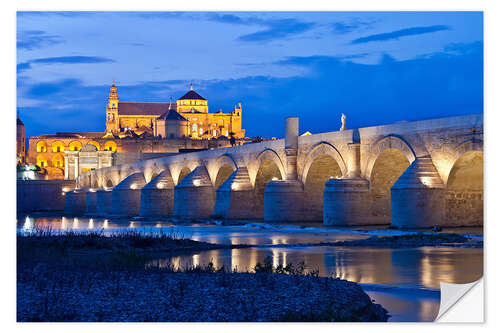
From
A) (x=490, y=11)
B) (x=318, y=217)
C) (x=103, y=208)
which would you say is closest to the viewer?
(x=490, y=11)

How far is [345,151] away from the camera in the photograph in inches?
1423

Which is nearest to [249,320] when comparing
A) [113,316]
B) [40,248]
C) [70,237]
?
[113,316]

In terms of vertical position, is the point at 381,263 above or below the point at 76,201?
above

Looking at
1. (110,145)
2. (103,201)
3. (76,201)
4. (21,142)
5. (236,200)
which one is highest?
(21,142)

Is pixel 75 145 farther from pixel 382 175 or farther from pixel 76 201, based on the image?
pixel 382 175

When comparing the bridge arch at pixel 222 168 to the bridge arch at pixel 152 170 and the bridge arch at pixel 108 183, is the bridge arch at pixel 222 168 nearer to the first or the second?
the bridge arch at pixel 152 170

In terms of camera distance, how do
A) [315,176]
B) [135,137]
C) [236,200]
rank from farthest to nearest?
[135,137] < [236,200] < [315,176]

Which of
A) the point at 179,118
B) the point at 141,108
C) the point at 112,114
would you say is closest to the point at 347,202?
the point at 179,118

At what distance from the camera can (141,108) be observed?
168 meters

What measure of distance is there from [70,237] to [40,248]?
383 cm

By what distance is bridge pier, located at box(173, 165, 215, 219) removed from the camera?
49469 mm

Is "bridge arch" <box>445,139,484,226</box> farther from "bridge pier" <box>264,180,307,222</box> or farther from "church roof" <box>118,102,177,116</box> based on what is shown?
"church roof" <box>118,102,177,116</box>

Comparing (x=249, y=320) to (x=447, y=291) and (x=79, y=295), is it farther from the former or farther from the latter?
(x=447, y=291)

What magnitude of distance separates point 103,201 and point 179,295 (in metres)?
59.0
